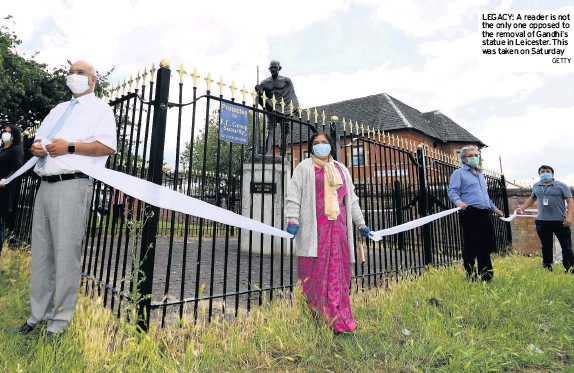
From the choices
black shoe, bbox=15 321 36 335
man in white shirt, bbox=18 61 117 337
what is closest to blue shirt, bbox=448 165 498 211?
man in white shirt, bbox=18 61 117 337

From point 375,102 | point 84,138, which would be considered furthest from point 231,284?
point 375,102

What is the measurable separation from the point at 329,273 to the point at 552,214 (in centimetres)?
524

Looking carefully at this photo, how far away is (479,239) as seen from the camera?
443 cm

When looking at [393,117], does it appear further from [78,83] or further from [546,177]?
[78,83]

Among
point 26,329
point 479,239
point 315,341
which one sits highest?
point 479,239

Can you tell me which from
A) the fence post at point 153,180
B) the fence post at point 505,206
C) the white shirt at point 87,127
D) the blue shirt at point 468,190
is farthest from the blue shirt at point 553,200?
the white shirt at point 87,127

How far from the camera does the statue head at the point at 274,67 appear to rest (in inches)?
264

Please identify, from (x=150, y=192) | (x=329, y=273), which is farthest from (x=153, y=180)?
(x=329, y=273)

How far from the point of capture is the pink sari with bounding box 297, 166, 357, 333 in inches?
105

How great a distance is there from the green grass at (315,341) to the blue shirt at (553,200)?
268 centimetres

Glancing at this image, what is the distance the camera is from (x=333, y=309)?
8.66 feet

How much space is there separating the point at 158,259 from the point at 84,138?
4036mm

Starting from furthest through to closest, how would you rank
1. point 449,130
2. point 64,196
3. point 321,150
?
point 449,130, point 321,150, point 64,196

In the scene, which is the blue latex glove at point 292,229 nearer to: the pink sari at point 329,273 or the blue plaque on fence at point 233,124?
the pink sari at point 329,273
